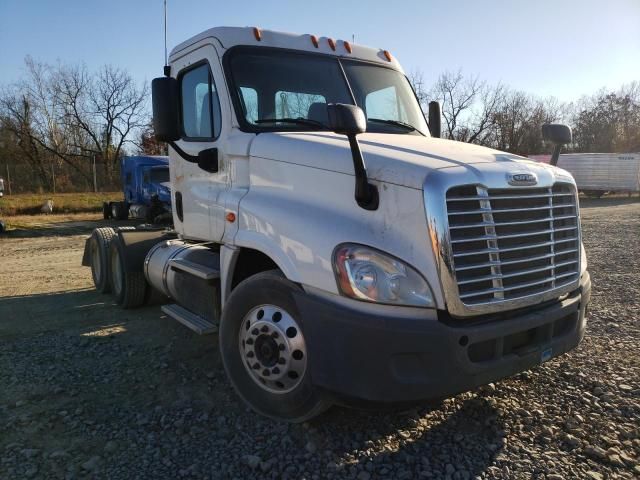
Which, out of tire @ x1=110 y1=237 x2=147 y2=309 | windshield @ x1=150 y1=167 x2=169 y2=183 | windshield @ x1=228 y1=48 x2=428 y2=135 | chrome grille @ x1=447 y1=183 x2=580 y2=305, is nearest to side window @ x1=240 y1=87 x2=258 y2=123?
windshield @ x1=228 y1=48 x2=428 y2=135

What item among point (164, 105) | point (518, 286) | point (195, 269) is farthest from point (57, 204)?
point (518, 286)

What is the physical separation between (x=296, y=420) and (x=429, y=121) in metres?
3.33

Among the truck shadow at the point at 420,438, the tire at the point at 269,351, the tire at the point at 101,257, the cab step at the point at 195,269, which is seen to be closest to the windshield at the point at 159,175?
the tire at the point at 101,257

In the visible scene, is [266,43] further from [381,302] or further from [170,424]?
[170,424]

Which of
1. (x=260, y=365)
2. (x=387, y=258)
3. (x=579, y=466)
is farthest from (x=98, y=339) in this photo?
(x=579, y=466)

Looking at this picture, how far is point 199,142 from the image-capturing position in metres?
4.42

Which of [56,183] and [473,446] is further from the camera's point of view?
[56,183]

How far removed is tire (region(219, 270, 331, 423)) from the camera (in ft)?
Answer: 10.1

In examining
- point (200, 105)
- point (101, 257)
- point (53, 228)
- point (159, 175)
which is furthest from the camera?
point (159, 175)

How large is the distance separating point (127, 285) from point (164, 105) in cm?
308

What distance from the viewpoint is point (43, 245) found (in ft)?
47.3

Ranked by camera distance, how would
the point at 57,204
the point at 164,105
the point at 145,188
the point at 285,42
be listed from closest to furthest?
the point at 164,105 → the point at 285,42 → the point at 145,188 → the point at 57,204

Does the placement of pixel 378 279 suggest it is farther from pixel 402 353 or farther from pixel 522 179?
pixel 522 179

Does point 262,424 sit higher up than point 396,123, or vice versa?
point 396,123
